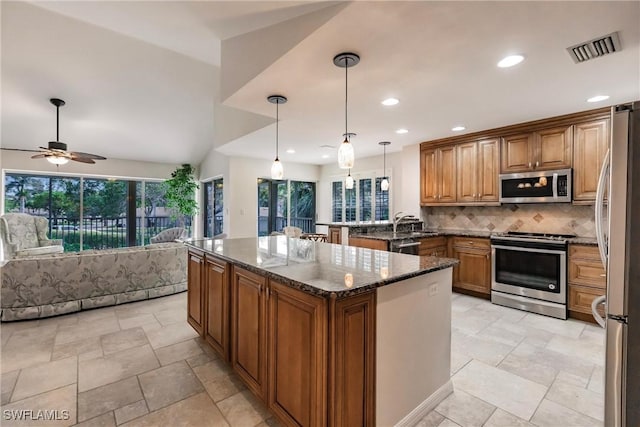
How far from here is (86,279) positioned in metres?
3.60

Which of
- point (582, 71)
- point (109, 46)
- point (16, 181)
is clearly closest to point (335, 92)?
point (582, 71)

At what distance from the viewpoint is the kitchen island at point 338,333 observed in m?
1.37

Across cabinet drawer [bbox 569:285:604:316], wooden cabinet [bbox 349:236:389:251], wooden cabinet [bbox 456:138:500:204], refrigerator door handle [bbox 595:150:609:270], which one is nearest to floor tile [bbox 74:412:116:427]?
refrigerator door handle [bbox 595:150:609:270]

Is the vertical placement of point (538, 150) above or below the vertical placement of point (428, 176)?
above

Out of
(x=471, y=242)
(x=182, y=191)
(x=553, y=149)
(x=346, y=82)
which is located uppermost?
(x=346, y=82)

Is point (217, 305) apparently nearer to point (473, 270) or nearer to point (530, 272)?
point (473, 270)

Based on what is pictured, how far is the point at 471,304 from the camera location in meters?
3.98

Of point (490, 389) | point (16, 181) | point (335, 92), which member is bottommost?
point (490, 389)

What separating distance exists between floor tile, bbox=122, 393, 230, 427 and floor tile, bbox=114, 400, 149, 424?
0.15 ft

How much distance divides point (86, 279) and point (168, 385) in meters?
2.36

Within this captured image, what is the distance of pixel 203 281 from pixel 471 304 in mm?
3506

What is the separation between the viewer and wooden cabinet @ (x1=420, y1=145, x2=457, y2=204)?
469 centimetres

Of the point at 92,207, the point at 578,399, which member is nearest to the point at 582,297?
the point at 578,399

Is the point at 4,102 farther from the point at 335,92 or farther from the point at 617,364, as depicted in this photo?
the point at 617,364
